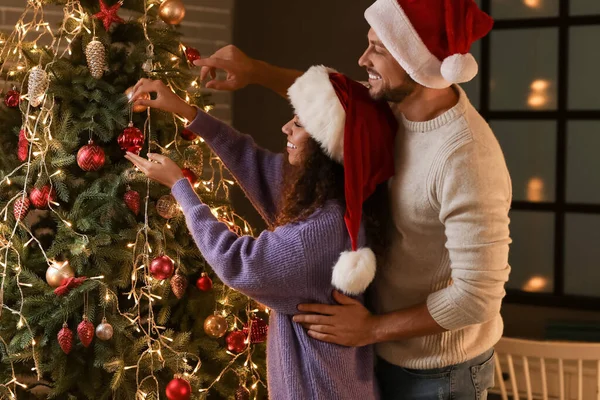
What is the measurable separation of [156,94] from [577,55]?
80.2 inches

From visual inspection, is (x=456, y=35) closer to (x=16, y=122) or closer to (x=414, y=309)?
(x=414, y=309)

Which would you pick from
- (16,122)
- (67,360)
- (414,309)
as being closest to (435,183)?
(414,309)

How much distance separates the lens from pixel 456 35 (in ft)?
5.66

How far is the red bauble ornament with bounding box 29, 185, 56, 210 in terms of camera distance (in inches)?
75.5

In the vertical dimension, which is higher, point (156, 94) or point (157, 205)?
point (156, 94)

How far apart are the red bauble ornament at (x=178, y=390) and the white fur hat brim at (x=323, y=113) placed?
67 cm

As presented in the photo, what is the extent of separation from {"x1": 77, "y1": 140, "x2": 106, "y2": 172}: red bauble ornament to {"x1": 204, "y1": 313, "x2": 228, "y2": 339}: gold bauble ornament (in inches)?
20.0

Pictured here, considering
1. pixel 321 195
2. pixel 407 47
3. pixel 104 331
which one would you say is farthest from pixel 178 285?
pixel 407 47

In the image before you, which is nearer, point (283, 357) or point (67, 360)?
point (283, 357)

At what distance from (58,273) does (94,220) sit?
0.51ft

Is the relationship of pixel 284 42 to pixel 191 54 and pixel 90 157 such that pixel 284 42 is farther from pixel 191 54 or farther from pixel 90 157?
pixel 90 157

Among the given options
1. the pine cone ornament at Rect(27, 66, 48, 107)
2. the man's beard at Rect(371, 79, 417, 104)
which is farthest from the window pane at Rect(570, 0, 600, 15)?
the pine cone ornament at Rect(27, 66, 48, 107)

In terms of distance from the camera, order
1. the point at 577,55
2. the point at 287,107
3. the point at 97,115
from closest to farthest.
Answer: the point at 97,115
the point at 577,55
the point at 287,107

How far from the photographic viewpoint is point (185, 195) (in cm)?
180
